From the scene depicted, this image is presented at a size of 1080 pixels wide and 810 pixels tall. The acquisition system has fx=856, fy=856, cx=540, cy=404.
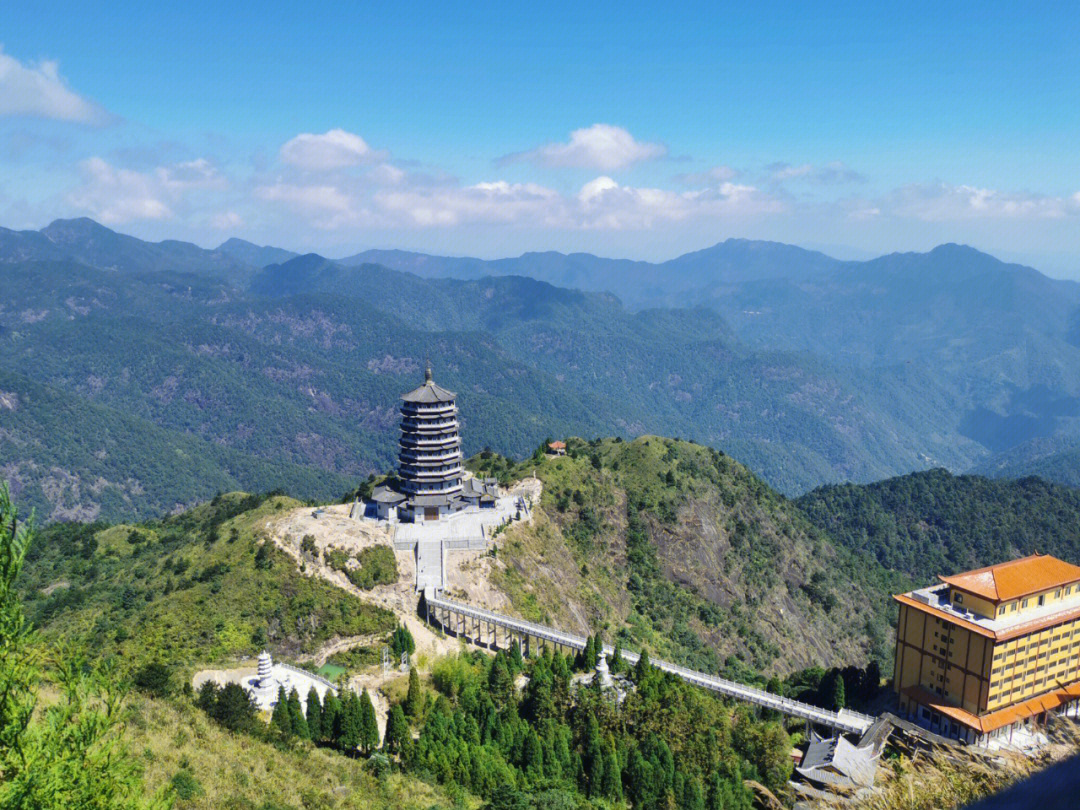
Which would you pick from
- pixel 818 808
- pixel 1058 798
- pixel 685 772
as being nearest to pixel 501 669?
pixel 685 772

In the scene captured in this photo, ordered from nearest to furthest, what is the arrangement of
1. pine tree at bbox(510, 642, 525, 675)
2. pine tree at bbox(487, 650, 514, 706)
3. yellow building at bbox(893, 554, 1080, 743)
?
pine tree at bbox(487, 650, 514, 706)
pine tree at bbox(510, 642, 525, 675)
yellow building at bbox(893, 554, 1080, 743)

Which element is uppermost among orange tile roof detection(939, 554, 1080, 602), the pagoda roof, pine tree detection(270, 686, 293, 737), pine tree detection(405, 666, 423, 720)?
the pagoda roof

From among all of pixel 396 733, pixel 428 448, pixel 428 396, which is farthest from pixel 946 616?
pixel 428 396

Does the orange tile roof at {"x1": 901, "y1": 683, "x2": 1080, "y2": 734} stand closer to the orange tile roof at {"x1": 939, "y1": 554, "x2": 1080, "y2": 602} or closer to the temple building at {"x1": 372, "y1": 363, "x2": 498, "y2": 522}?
the orange tile roof at {"x1": 939, "y1": 554, "x2": 1080, "y2": 602}

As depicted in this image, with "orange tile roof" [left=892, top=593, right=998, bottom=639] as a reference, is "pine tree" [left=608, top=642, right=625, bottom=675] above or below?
below

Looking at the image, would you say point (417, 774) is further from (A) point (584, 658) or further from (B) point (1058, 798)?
(B) point (1058, 798)

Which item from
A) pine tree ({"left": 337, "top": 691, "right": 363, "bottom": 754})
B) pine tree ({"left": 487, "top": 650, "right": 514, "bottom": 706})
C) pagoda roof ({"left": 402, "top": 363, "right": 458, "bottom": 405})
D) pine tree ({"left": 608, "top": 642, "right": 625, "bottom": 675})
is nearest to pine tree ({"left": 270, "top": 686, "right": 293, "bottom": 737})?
pine tree ({"left": 337, "top": 691, "right": 363, "bottom": 754})

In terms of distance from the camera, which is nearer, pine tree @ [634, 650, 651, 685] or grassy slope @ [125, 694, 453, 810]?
grassy slope @ [125, 694, 453, 810]
